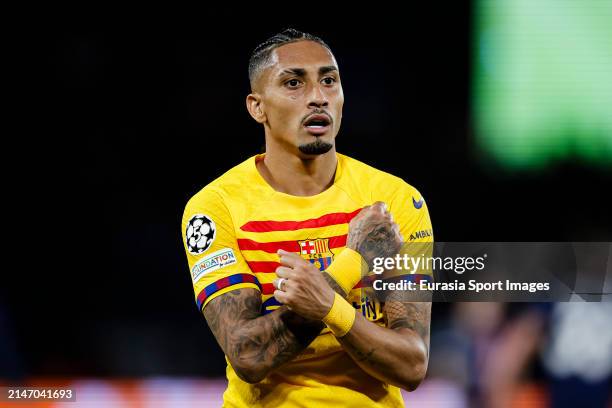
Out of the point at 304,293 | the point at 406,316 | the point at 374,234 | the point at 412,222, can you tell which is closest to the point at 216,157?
the point at 412,222

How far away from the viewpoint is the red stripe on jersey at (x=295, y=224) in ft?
9.95

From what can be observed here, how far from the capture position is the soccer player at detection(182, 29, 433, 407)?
2.75 metres

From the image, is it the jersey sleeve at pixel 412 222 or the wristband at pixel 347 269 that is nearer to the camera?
the wristband at pixel 347 269

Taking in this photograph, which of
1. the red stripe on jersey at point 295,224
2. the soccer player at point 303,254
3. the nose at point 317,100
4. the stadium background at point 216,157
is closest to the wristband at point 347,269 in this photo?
the soccer player at point 303,254

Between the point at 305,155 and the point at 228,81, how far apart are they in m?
1.60

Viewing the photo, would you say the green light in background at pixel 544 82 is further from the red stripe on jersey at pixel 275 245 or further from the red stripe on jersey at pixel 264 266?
the red stripe on jersey at pixel 264 266

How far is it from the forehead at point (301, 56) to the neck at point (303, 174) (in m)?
0.29

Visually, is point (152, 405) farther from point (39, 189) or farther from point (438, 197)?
point (438, 197)

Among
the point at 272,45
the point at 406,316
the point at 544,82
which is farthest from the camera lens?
the point at 544,82

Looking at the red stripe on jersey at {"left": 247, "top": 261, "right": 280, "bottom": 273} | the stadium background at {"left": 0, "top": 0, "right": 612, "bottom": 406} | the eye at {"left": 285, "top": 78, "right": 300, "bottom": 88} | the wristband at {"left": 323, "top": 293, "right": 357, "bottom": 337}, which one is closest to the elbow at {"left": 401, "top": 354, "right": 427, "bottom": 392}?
the wristband at {"left": 323, "top": 293, "right": 357, "bottom": 337}

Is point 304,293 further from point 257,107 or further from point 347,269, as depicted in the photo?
point 257,107

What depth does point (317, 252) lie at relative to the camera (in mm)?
3010

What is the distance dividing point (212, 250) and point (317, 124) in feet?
1.76

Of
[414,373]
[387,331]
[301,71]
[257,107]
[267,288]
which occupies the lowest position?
[414,373]
